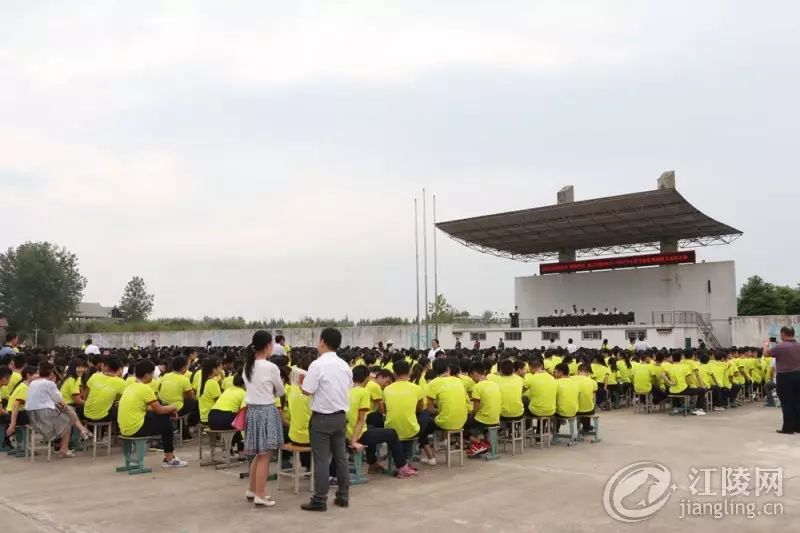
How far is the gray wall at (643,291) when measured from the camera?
104 feet

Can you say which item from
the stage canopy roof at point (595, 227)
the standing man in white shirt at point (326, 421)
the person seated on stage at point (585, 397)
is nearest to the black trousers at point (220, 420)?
the standing man in white shirt at point (326, 421)

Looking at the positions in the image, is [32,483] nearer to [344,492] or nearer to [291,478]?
[291,478]

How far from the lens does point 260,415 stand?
584cm

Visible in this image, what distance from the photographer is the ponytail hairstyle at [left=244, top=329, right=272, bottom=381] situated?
5840mm

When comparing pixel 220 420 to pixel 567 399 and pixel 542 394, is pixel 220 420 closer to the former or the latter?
pixel 542 394

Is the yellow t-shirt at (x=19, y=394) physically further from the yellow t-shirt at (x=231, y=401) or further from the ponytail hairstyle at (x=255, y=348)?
the ponytail hairstyle at (x=255, y=348)

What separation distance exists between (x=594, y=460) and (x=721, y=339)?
1056 inches

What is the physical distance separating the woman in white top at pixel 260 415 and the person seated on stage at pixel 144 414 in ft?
6.57

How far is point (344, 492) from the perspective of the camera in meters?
5.75

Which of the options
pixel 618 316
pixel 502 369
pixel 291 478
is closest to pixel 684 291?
pixel 618 316

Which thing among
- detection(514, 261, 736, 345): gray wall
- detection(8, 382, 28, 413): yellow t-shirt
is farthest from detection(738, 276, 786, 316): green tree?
detection(8, 382, 28, 413): yellow t-shirt

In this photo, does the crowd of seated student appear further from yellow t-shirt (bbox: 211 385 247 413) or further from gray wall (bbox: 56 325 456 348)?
gray wall (bbox: 56 325 456 348)

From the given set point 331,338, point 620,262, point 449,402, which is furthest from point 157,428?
point 620,262

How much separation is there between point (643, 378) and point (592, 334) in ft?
57.0
